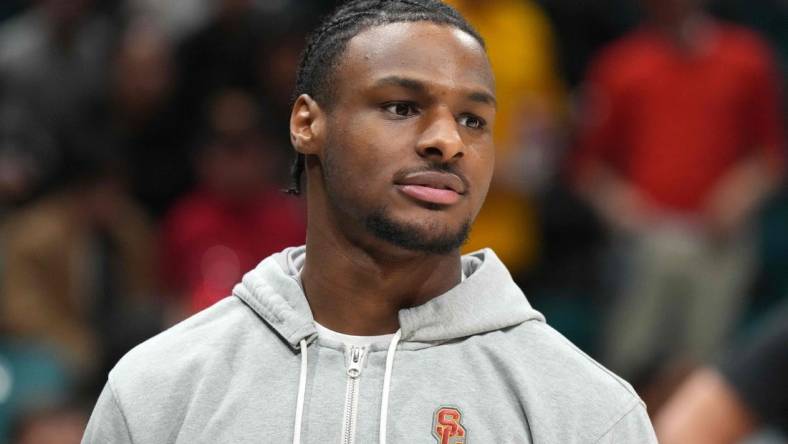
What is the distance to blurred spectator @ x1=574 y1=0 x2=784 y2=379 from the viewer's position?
639 centimetres

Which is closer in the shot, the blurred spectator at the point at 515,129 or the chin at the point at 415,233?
the chin at the point at 415,233

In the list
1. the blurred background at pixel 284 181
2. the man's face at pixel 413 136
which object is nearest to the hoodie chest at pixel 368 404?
the man's face at pixel 413 136

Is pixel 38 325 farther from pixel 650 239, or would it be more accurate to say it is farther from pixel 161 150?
pixel 650 239

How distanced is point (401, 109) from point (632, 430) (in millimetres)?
735

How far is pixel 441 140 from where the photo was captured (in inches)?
108

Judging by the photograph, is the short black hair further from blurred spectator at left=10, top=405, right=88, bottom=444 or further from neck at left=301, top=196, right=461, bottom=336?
blurred spectator at left=10, top=405, right=88, bottom=444

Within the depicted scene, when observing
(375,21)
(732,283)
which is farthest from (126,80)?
(375,21)

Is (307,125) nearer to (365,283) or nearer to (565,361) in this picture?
(365,283)

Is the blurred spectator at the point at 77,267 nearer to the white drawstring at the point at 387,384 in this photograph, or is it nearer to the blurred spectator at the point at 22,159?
the blurred spectator at the point at 22,159

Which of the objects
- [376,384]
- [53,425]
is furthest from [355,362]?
[53,425]

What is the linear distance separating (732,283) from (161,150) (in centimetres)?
268

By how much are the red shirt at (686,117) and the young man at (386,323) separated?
377cm

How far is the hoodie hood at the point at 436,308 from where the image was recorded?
9.41 feet

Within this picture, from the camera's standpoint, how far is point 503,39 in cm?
673
